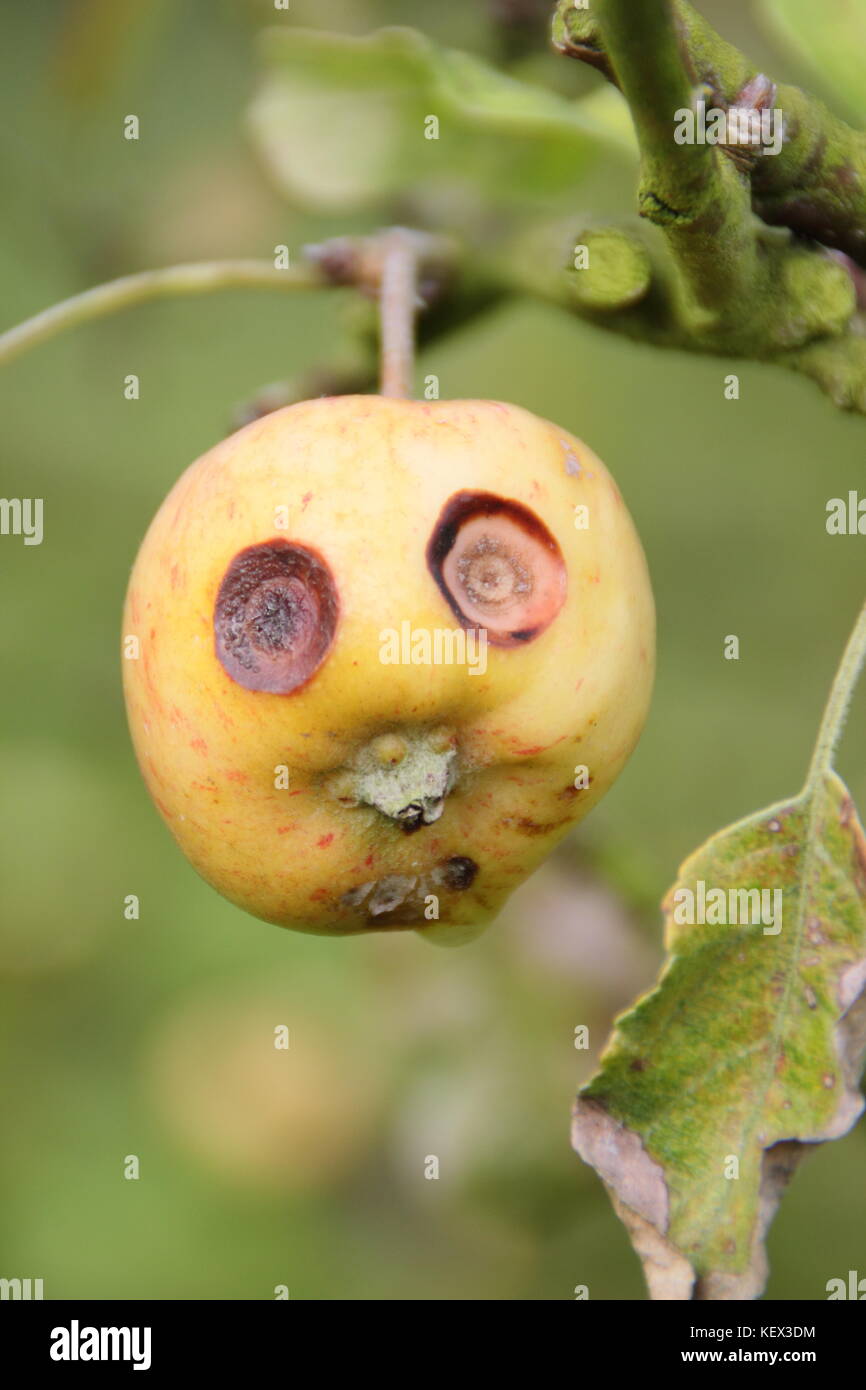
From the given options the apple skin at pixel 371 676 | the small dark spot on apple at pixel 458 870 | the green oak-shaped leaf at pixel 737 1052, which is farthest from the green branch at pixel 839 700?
the small dark spot on apple at pixel 458 870

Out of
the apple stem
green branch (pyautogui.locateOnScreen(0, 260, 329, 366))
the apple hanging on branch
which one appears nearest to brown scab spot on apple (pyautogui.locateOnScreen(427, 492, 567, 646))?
the apple hanging on branch

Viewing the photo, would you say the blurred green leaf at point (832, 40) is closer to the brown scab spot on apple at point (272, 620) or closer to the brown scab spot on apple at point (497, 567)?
the brown scab spot on apple at point (497, 567)

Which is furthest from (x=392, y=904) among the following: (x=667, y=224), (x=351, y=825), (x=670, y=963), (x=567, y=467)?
(x=667, y=224)

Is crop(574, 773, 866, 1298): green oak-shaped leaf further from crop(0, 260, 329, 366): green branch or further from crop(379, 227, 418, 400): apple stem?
crop(0, 260, 329, 366): green branch

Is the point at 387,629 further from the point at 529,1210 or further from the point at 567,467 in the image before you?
the point at 529,1210

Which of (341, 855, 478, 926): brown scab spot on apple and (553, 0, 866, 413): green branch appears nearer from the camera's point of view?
(553, 0, 866, 413): green branch
